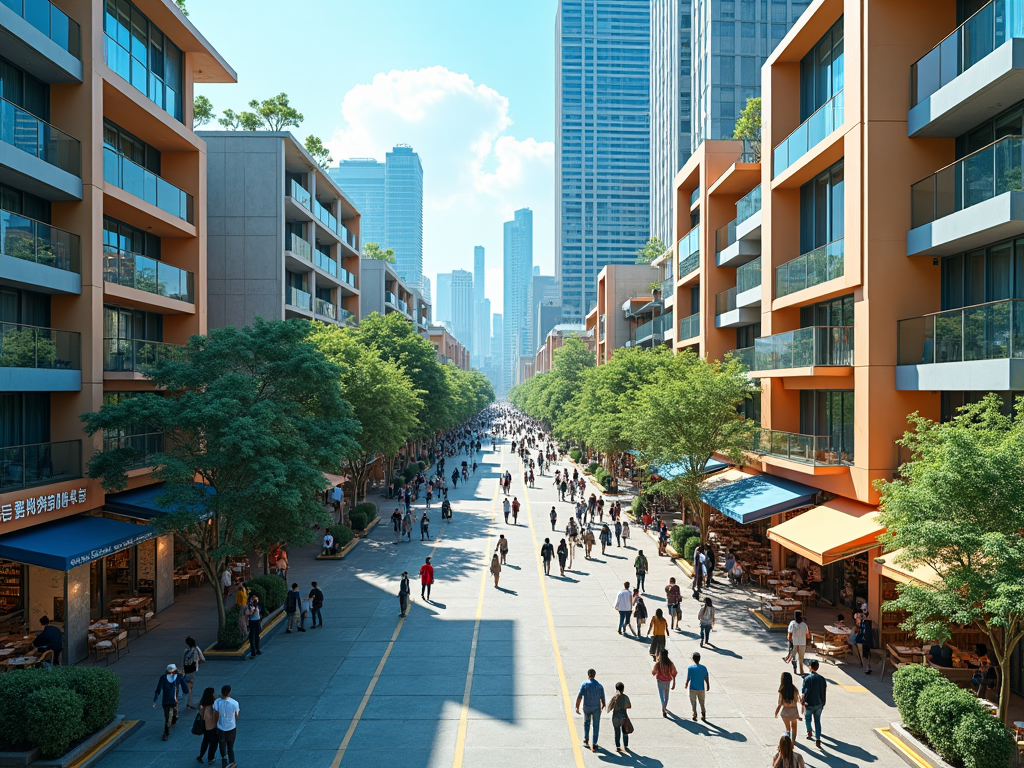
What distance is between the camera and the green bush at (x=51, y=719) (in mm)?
11555

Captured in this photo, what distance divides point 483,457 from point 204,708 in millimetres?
60545

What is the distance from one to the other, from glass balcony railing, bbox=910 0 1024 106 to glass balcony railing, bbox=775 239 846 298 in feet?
14.1

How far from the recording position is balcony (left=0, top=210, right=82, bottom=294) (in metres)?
16.2

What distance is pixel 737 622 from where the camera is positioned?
2014 centimetres

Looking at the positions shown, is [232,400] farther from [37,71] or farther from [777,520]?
[777,520]

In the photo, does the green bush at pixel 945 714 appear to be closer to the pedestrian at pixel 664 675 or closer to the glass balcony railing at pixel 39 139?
the pedestrian at pixel 664 675

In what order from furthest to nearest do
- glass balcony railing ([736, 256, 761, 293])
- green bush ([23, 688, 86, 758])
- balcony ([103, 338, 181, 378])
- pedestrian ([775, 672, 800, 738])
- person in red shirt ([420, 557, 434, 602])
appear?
glass balcony railing ([736, 256, 761, 293])
person in red shirt ([420, 557, 434, 602])
balcony ([103, 338, 181, 378])
pedestrian ([775, 672, 800, 738])
green bush ([23, 688, 86, 758])

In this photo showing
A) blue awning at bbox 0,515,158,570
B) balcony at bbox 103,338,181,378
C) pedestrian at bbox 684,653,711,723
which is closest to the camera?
pedestrian at bbox 684,653,711,723

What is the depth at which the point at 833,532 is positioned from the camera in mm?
17625

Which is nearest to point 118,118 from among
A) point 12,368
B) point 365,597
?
point 12,368

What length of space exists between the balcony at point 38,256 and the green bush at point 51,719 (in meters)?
9.62

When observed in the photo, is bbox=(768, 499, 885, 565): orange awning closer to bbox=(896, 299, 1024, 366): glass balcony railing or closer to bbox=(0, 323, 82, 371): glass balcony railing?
bbox=(896, 299, 1024, 366): glass balcony railing

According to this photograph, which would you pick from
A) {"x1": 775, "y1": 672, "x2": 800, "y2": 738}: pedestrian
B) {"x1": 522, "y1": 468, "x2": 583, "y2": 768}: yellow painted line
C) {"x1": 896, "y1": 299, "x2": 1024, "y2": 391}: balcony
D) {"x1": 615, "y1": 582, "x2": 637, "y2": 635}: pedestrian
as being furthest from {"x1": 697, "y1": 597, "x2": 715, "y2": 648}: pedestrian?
{"x1": 896, "y1": 299, "x2": 1024, "y2": 391}: balcony

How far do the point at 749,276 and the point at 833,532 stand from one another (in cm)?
1302
